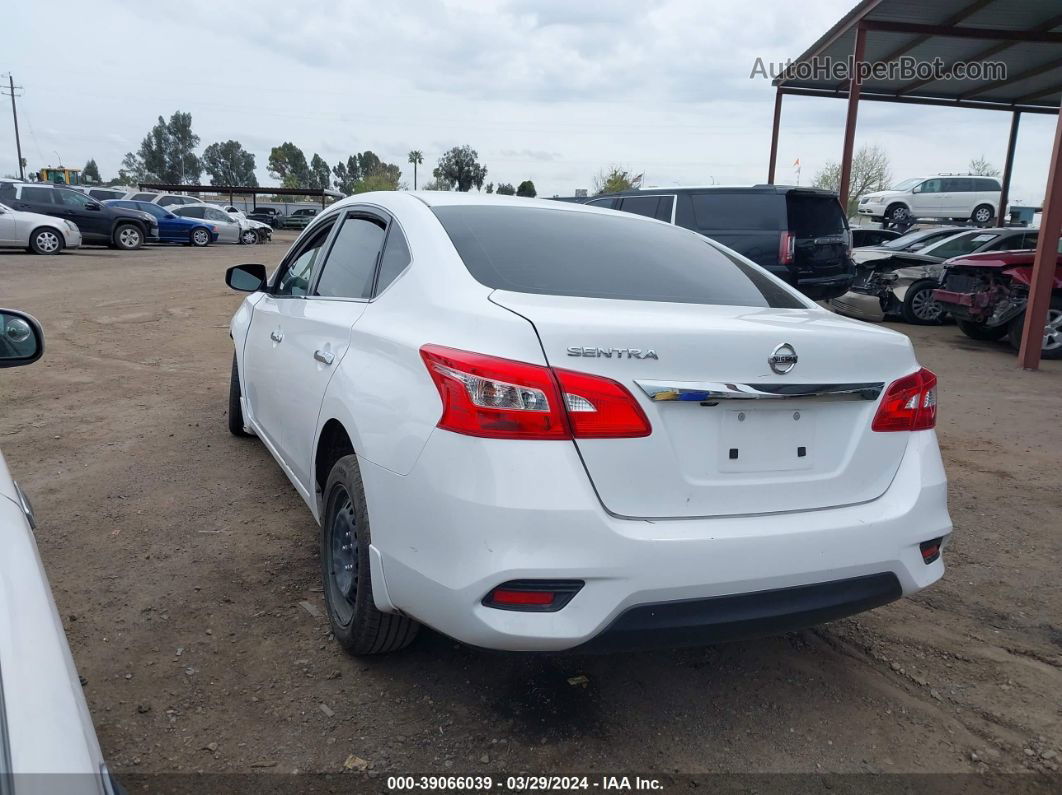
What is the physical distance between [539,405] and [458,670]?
47.9 inches

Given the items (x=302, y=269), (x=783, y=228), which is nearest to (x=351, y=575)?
(x=302, y=269)

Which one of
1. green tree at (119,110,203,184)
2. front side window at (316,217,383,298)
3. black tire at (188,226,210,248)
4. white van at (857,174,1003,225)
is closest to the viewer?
front side window at (316,217,383,298)

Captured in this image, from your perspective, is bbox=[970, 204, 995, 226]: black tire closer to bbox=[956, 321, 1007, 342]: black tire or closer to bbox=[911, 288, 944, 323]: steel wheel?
bbox=[911, 288, 944, 323]: steel wheel

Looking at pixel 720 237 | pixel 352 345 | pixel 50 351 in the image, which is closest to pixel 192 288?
pixel 50 351

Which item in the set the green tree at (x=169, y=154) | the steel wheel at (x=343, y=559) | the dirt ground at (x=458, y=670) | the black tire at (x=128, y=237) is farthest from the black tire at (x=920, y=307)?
the green tree at (x=169, y=154)

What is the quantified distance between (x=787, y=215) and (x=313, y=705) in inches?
342

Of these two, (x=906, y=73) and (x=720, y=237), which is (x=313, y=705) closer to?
(x=720, y=237)

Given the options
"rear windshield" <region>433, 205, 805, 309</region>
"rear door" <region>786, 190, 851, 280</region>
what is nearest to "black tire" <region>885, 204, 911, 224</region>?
"rear door" <region>786, 190, 851, 280</region>

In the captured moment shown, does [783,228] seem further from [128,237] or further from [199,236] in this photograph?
[199,236]

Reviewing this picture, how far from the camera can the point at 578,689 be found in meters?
2.75

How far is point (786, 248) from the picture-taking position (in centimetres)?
968

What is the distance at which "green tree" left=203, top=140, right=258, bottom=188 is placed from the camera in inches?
4712

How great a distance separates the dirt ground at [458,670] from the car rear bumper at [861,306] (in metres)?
8.19

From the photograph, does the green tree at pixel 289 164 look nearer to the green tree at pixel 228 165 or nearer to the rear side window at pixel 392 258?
the green tree at pixel 228 165
